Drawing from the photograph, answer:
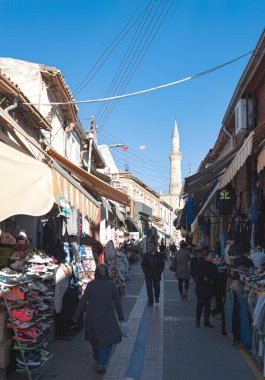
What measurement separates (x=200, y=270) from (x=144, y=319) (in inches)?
80.3

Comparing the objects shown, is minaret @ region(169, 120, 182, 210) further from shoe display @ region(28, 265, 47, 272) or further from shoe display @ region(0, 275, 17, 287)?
shoe display @ region(0, 275, 17, 287)

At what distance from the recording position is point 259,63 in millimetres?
10734

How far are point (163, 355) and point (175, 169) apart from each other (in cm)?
10447

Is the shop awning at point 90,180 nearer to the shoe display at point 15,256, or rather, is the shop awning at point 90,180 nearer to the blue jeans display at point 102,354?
the shoe display at point 15,256

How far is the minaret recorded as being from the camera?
336 feet

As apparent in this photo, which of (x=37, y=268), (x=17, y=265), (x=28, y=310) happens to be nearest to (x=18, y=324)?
(x=28, y=310)

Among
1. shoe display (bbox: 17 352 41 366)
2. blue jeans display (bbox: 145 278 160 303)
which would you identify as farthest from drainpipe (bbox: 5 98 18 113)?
blue jeans display (bbox: 145 278 160 303)

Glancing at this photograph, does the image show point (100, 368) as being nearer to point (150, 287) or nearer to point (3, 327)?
point (3, 327)

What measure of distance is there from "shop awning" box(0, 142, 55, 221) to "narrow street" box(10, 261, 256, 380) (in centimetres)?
280

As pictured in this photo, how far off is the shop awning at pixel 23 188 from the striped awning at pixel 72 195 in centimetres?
263

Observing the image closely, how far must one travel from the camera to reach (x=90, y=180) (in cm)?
1233

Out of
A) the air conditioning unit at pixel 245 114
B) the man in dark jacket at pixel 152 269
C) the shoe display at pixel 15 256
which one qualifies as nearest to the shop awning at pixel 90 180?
the man in dark jacket at pixel 152 269

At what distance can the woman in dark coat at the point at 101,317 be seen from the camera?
6.42 m

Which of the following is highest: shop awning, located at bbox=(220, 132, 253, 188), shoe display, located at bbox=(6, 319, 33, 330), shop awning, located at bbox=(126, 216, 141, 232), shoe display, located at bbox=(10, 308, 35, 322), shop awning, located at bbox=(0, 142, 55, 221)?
shop awning, located at bbox=(126, 216, 141, 232)
